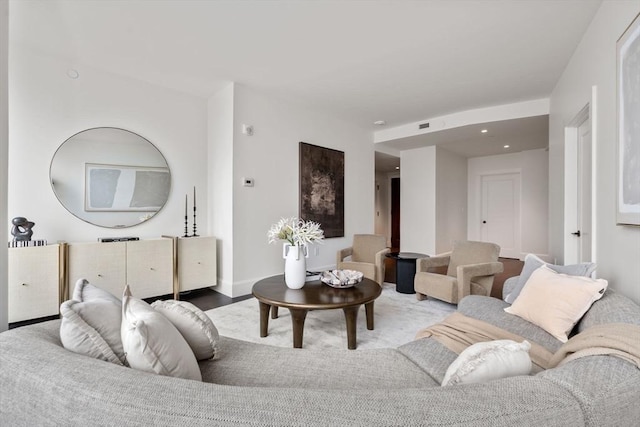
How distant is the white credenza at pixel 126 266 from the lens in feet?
9.57

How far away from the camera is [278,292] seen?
246 centimetres

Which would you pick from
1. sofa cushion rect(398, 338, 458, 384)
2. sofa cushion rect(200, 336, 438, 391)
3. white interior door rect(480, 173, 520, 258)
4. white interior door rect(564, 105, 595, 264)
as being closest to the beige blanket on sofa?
sofa cushion rect(398, 338, 458, 384)

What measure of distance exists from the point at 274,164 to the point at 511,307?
10.6ft

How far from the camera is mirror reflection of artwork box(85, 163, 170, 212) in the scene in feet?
10.8

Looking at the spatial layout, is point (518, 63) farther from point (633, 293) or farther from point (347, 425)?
point (347, 425)

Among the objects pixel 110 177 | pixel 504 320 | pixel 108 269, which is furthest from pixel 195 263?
pixel 504 320

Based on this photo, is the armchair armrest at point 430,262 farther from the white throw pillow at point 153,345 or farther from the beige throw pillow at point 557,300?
the white throw pillow at point 153,345

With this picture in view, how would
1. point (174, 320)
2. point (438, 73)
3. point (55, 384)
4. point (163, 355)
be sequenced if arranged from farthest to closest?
point (438, 73)
point (174, 320)
point (163, 355)
point (55, 384)

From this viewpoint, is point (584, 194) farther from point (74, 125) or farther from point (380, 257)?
point (74, 125)

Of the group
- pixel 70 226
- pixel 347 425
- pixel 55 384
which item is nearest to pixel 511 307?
pixel 347 425

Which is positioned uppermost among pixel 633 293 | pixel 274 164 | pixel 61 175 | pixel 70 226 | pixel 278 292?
pixel 274 164

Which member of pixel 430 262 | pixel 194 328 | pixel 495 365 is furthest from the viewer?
pixel 430 262

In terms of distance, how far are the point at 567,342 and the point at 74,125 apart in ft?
14.3

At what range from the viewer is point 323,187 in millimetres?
4844
